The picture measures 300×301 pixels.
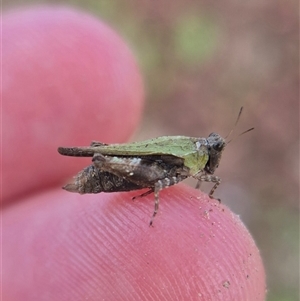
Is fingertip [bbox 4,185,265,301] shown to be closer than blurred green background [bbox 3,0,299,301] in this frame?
Yes

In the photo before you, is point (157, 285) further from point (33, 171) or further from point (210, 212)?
point (33, 171)

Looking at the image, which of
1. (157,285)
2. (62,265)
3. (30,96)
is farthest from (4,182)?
(157,285)

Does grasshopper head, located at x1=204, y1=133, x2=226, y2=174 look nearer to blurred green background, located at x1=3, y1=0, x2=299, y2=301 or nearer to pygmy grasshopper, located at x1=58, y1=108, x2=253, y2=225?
pygmy grasshopper, located at x1=58, y1=108, x2=253, y2=225

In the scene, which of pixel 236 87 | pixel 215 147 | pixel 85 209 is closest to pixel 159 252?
pixel 85 209

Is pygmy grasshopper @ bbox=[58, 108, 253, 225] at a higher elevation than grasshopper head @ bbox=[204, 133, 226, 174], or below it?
below

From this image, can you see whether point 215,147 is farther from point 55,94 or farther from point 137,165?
point 55,94

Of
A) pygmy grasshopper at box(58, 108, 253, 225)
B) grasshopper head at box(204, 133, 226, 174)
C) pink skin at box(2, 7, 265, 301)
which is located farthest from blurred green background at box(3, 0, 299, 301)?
pygmy grasshopper at box(58, 108, 253, 225)

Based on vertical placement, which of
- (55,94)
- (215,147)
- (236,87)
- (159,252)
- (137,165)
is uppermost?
(236,87)
